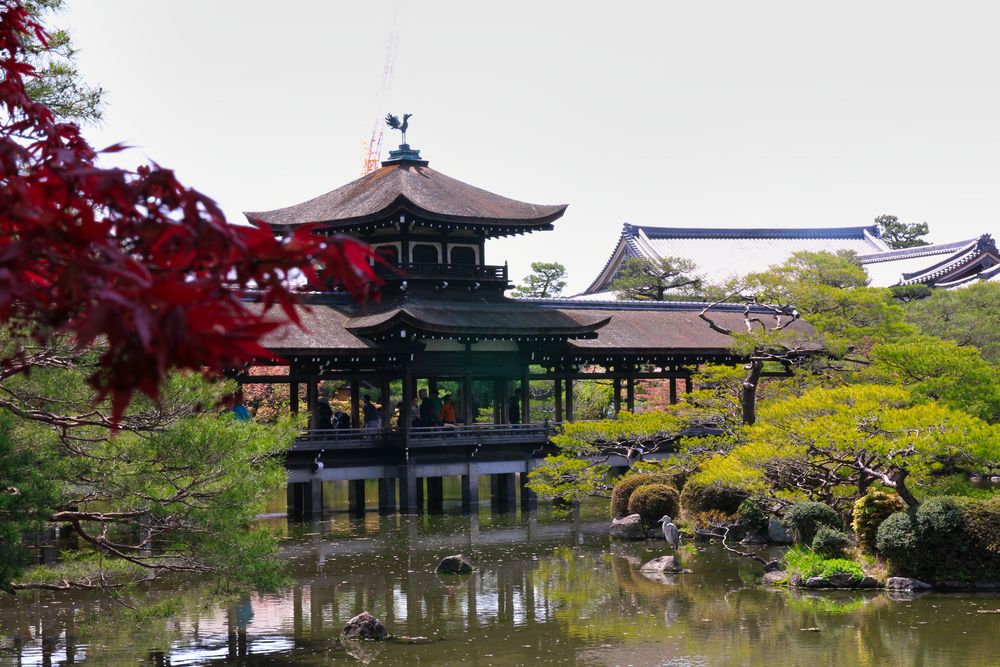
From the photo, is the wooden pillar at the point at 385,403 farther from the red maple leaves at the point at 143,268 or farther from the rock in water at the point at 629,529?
the red maple leaves at the point at 143,268

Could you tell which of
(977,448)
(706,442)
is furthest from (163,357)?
(706,442)

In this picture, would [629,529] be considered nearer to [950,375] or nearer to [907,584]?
[950,375]

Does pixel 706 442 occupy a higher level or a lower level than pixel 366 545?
higher

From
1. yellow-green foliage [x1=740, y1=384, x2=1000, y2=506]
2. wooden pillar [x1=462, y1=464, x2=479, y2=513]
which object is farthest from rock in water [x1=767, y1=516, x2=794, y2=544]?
wooden pillar [x1=462, y1=464, x2=479, y2=513]

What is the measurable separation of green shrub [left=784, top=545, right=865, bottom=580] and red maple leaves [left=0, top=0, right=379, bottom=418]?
42.5ft

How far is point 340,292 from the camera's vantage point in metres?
28.3

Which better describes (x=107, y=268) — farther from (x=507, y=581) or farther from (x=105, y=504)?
(x=507, y=581)

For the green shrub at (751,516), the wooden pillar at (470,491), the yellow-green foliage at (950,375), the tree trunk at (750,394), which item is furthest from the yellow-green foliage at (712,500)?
the wooden pillar at (470,491)

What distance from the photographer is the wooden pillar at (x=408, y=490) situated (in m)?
25.1

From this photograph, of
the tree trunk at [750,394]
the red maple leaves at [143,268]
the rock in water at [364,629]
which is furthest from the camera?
the tree trunk at [750,394]

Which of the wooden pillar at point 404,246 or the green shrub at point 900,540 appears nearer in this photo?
the green shrub at point 900,540

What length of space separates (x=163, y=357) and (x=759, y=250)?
176 ft

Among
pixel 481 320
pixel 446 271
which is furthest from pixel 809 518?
pixel 446 271

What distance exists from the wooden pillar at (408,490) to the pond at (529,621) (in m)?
5.97
